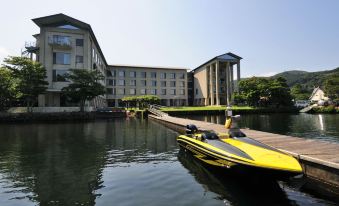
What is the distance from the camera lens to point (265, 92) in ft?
236

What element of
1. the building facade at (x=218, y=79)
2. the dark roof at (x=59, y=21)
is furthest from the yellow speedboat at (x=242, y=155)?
the building facade at (x=218, y=79)

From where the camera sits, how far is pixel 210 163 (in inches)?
429

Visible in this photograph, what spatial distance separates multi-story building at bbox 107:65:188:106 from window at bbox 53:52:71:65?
32.4 m

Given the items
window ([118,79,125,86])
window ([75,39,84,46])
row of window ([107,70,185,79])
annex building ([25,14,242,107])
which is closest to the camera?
window ([75,39,84,46])

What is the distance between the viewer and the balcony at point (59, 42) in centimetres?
4934

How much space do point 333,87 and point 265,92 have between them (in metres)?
22.4

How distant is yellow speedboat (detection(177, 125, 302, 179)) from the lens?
8.19 meters

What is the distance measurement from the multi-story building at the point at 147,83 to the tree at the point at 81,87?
1435 inches

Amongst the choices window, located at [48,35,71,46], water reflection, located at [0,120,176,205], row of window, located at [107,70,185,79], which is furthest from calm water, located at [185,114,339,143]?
row of window, located at [107,70,185,79]

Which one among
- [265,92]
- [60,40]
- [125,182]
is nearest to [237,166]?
[125,182]

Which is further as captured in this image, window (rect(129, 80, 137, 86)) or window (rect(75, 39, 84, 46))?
window (rect(129, 80, 137, 86))

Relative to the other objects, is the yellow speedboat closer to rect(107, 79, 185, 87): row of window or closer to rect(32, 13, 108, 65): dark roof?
rect(32, 13, 108, 65): dark roof

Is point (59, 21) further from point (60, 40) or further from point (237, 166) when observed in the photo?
point (237, 166)

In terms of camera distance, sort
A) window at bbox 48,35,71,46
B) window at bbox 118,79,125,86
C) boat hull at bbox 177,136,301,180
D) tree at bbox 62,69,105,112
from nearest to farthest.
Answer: boat hull at bbox 177,136,301,180
tree at bbox 62,69,105,112
window at bbox 48,35,71,46
window at bbox 118,79,125,86
